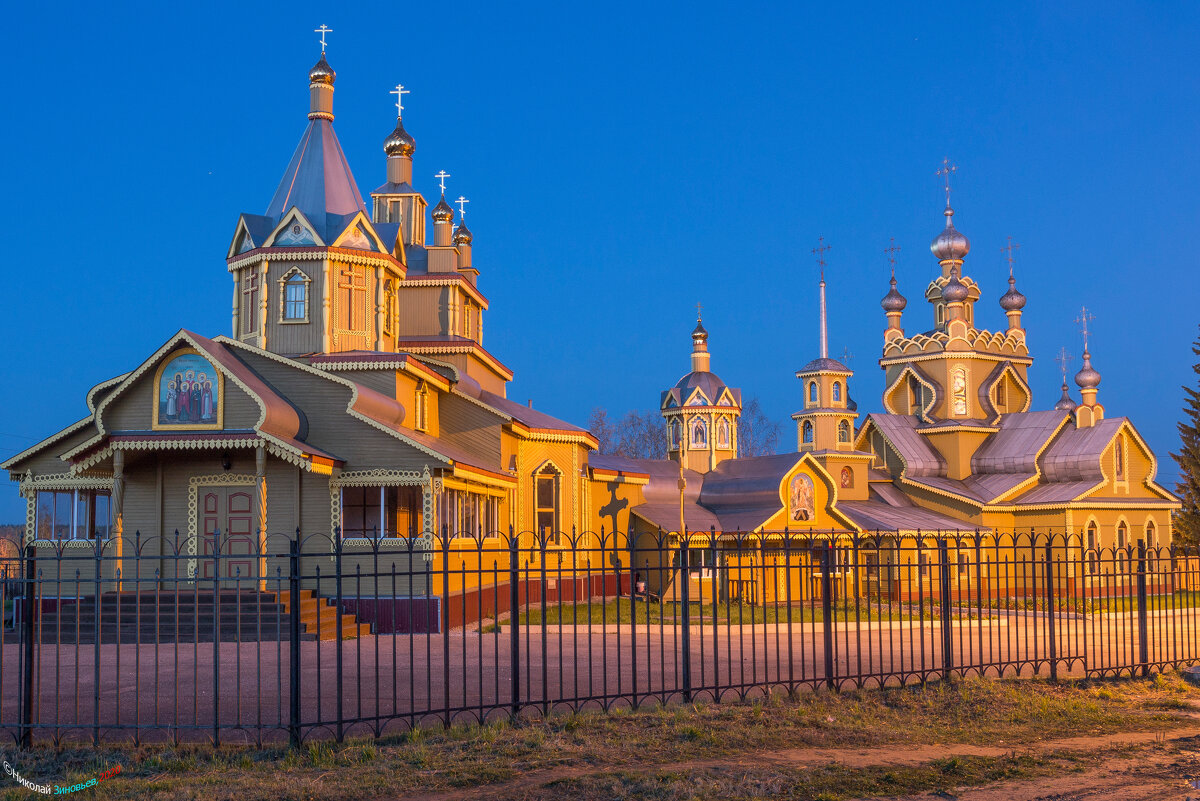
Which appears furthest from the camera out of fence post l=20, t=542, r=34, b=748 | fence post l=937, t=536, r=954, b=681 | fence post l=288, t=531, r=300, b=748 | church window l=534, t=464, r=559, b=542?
church window l=534, t=464, r=559, b=542

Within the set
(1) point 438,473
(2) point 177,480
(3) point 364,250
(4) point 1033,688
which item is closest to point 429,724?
(4) point 1033,688

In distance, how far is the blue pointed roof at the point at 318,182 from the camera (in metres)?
25.9

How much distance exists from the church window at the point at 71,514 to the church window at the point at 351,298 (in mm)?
6306

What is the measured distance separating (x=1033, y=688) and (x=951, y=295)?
3341 centimetres

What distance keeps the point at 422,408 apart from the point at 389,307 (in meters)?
2.74

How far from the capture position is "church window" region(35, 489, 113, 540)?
23141mm

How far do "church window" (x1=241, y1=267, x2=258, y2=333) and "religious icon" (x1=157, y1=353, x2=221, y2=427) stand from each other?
436 centimetres

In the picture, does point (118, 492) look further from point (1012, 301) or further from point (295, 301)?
point (1012, 301)

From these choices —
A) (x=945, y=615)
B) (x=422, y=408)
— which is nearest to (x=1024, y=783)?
(x=945, y=615)

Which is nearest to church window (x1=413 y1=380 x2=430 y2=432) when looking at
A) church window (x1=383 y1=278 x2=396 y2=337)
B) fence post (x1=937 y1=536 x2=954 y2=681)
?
church window (x1=383 y1=278 x2=396 y2=337)

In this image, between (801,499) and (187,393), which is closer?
(187,393)

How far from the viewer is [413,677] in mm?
11188

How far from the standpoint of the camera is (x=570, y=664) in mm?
15023

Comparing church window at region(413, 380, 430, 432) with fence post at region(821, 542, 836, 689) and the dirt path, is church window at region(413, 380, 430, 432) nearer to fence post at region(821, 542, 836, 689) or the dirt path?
fence post at region(821, 542, 836, 689)
